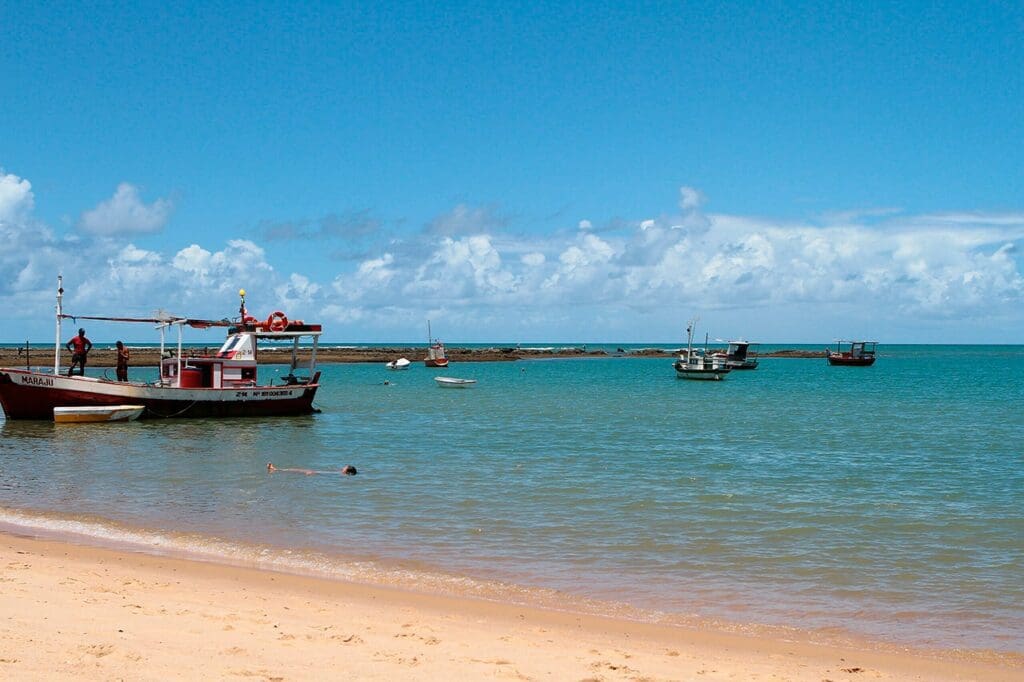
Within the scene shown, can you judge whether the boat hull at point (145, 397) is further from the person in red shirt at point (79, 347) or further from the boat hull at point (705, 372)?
the boat hull at point (705, 372)

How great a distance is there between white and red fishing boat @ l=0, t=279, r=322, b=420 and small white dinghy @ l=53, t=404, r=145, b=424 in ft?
0.68

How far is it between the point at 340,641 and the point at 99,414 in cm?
2476

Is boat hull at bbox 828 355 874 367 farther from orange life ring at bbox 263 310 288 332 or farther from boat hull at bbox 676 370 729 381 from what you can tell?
orange life ring at bbox 263 310 288 332

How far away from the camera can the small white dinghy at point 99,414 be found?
2873 centimetres

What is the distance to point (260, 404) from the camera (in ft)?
108

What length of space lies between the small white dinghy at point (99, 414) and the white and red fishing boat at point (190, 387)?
0.21 meters

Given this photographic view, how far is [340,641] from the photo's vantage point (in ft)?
25.0

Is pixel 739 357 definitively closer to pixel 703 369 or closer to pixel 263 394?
pixel 703 369

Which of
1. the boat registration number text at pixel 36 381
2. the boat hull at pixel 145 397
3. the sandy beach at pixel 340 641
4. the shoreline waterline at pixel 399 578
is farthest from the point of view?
the boat hull at pixel 145 397

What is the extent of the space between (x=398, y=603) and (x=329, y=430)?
2197cm

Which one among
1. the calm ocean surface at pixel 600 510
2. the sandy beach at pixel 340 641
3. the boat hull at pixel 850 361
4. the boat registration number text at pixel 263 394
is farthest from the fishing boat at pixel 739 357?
the sandy beach at pixel 340 641

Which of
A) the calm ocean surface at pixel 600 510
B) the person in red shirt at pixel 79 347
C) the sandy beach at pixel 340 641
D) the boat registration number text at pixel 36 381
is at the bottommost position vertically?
the calm ocean surface at pixel 600 510

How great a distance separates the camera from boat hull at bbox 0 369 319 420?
28328 millimetres

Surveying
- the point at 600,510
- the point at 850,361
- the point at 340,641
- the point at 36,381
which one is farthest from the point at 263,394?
the point at 850,361
